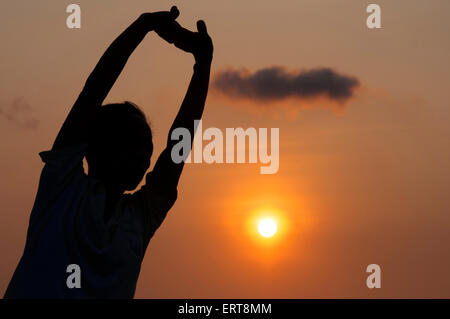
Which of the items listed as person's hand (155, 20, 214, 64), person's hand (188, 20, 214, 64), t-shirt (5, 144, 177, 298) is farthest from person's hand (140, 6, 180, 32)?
t-shirt (5, 144, 177, 298)

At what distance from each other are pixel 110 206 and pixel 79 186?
0.73 feet

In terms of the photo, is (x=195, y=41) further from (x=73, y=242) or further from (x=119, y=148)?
(x=73, y=242)

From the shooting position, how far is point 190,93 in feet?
11.3

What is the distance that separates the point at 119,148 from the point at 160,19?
663mm

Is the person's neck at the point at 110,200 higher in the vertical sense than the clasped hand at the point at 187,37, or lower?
lower

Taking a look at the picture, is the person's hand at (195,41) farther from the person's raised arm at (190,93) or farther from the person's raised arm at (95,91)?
the person's raised arm at (95,91)

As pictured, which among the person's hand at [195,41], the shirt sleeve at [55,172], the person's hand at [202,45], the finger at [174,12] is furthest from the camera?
the person's hand at [202,45]

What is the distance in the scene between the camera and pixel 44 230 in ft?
8.60

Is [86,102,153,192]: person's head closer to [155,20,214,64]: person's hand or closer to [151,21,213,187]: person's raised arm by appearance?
[151,21,213,187]: person's raised arm

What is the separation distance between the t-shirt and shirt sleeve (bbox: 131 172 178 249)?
0.23 m

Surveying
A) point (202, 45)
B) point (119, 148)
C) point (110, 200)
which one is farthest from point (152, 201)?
point (202, 45)

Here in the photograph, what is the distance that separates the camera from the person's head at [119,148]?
2865 mm

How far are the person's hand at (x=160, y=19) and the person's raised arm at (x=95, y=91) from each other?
14 cm

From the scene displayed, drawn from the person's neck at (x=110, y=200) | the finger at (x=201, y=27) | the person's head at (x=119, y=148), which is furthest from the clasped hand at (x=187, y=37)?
the person's neck at (x=110, y=200)
